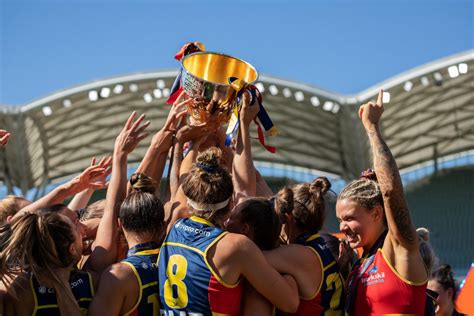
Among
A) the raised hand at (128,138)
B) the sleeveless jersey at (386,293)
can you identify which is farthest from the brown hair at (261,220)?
the raised hand at (128,138)

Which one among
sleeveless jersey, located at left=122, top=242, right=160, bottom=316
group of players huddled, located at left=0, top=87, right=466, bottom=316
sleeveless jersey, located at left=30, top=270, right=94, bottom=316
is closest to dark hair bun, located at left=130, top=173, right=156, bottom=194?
group of players huddled, located at left=0, top=87, right=466, bottom=316

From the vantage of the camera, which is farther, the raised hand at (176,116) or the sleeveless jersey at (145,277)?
the raised hand at (176,116)

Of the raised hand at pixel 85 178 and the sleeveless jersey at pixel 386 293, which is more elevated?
the raised hand at pixel 85 178

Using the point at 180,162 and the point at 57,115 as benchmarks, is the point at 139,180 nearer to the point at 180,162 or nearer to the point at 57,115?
the point at 180,162

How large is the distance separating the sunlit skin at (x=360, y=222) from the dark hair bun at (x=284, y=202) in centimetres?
23

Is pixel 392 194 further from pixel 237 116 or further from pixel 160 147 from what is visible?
pixel 160 147

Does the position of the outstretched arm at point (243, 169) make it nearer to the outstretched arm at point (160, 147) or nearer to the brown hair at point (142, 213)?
the outstretched arm at point (160, 147)

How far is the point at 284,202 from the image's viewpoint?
3676mm

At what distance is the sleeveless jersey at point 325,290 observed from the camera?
351 centimetres

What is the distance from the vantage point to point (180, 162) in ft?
14.8

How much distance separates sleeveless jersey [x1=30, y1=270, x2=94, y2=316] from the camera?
344cm

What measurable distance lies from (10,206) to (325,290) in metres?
2.00

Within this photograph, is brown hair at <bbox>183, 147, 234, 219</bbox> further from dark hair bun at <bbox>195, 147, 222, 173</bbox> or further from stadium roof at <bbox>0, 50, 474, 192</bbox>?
stadium roof at <bbox>0, 50, 474, 192</bbox>

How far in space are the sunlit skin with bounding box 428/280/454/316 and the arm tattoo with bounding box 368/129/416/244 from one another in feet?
8.31
